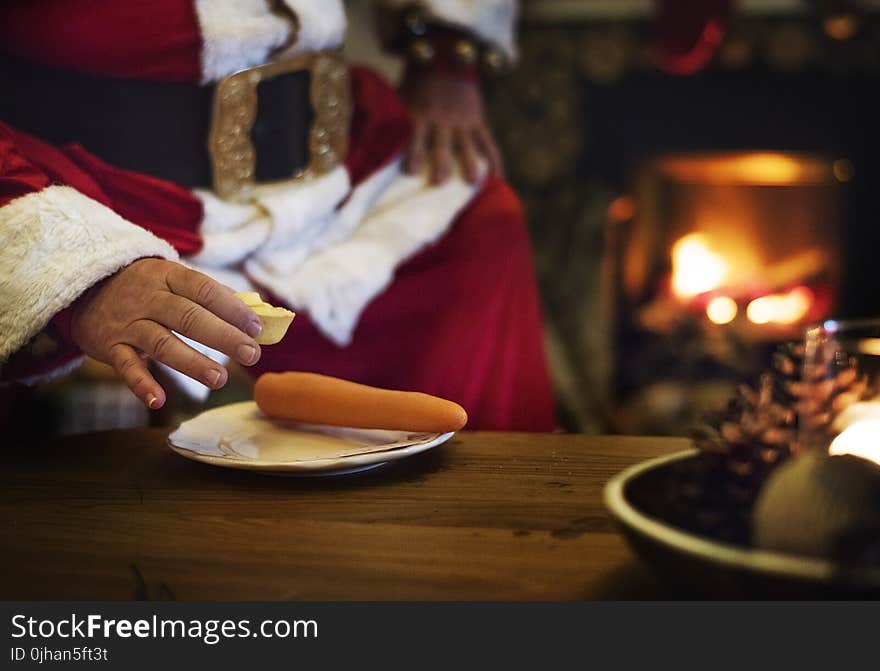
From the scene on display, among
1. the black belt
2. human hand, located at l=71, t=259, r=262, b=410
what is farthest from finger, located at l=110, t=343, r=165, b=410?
the black belt

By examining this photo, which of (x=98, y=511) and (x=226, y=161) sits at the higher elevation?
(x=226, y=161)

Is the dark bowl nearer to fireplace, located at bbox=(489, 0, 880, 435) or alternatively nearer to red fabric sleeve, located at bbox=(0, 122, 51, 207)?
red fabric sleeve, located at bbox=(0, 122, 51, 207)

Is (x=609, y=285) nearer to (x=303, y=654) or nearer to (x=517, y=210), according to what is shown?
(x=517, y=210)

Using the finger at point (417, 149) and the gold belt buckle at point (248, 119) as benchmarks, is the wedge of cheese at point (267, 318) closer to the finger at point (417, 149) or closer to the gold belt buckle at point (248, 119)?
the gold belt buckle at point (248, 119)

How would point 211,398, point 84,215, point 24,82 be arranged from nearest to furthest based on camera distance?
point 84,215, point 24,82, point 211,398

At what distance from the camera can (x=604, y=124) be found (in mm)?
2348

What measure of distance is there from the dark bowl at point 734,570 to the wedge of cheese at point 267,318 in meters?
0.26

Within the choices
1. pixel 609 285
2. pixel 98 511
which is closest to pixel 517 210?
pixel 98 511

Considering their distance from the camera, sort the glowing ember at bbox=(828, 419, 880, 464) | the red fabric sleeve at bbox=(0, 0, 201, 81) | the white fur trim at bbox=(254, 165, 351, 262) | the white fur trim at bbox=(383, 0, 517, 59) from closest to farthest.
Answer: the glowing ember at bbox=(828, 419, 880, 464)
the red fabric sleeve at bbox=(0, 0, 201, 81)
the white fur trim at bbox=(254, 165, 351, 262)
the white fur trim at bbox=(383, 0, 517, 59)

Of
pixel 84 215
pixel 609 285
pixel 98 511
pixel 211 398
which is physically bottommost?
pixel 609 285

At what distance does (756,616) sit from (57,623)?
239mm

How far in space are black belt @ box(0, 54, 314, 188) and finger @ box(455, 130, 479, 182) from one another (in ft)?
0.70

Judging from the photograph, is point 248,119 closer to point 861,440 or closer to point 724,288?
point 861,440

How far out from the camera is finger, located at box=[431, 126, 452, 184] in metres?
0.93
